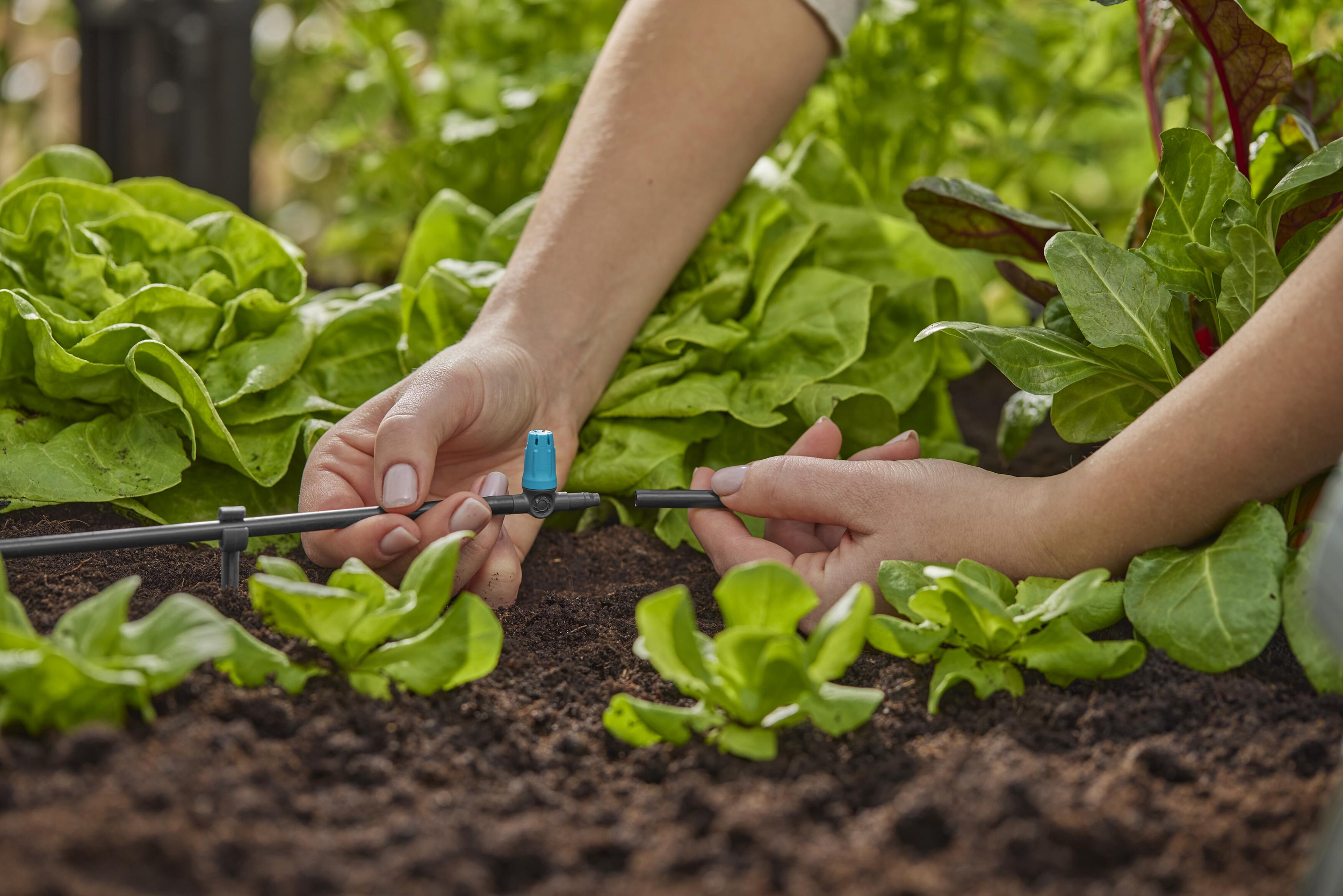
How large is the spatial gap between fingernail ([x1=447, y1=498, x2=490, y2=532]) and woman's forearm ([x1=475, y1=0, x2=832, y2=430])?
1.07ft

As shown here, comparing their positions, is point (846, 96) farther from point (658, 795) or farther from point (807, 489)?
point (658, 795)

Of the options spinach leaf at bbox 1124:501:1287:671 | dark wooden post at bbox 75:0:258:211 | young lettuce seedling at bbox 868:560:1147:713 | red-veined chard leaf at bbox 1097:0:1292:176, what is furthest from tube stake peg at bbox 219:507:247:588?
dark wooden post at bbox 75:0:258:211

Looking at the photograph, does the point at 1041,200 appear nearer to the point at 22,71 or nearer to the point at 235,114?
the point at 235,114

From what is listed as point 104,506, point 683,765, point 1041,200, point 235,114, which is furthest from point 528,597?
point 235,114

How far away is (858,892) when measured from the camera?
1.95ft

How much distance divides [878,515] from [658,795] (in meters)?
0.44

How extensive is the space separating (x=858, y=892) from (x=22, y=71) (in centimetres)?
444

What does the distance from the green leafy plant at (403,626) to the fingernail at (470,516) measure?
182 mm

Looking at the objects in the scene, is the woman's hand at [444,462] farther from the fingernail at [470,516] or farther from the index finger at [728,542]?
the index finger at [728,542]

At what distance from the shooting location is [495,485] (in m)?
1.12

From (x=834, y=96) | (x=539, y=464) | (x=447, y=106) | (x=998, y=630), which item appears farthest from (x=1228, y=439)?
(x=447, y=106)

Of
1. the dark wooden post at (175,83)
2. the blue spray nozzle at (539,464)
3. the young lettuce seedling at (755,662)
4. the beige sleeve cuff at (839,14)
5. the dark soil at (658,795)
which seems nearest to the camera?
the dark soil at (658,795)

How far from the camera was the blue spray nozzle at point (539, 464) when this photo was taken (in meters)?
1.05

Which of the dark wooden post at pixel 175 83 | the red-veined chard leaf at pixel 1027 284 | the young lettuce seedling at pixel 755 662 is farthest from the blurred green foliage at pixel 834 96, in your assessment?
the young lettuce seedling at pixel 755 662
